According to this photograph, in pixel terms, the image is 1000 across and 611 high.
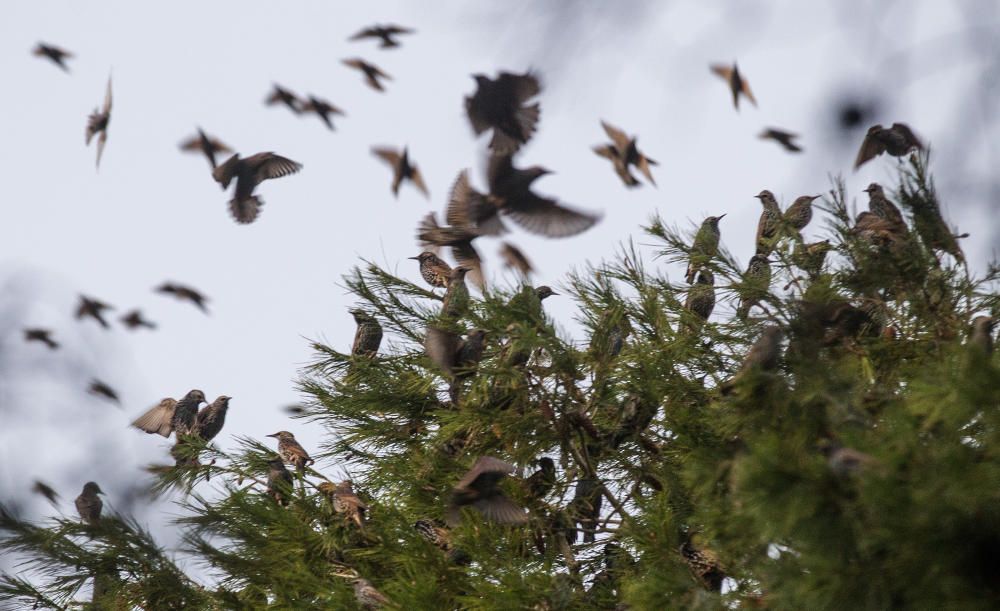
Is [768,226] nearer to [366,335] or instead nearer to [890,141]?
[890,141]

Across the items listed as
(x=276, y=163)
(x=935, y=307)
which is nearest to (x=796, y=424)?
(x=935, y=307)

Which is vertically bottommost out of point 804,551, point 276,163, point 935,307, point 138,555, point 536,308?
point 804,551

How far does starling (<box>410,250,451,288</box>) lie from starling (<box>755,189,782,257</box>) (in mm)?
1383

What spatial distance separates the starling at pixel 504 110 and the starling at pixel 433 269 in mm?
1320

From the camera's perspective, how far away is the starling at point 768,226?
3.87m

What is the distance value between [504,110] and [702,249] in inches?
40.5

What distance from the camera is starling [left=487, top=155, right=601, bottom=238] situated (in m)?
3.70

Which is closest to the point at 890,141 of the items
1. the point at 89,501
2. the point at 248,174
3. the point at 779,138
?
the point at 779,138

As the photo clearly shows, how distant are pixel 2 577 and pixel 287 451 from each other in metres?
1.20

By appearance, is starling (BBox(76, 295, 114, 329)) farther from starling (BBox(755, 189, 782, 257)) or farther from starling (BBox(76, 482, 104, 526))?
starling (BBox(755, 189, 782, 257))

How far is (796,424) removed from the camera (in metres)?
2.36

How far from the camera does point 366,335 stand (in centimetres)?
445

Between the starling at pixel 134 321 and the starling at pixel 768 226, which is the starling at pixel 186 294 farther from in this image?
the starling at pixel 768 226

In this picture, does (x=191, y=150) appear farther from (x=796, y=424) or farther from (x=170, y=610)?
(x=796, y=424)
